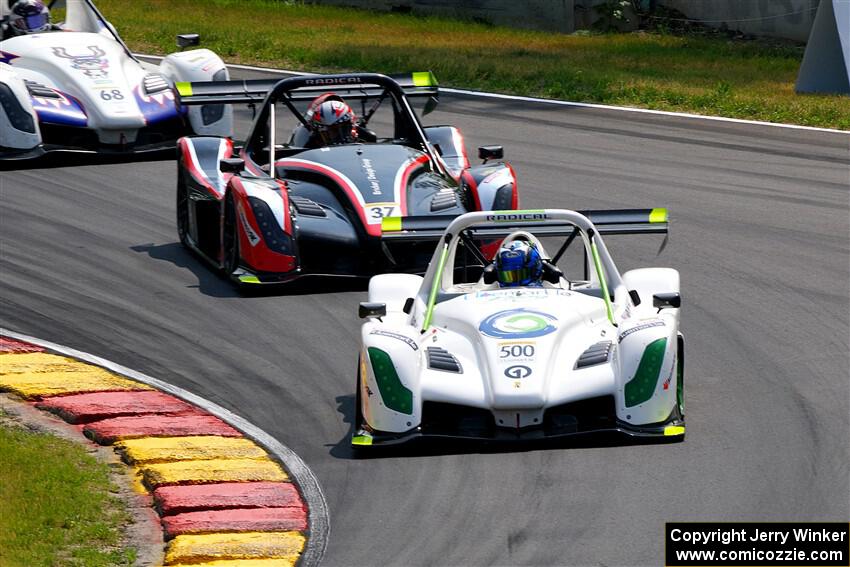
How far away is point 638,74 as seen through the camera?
22.9 meters

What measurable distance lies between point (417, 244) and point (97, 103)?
219 inches

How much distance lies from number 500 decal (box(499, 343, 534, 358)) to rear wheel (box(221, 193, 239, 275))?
13.2 feet

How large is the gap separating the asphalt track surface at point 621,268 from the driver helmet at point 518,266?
118 centimetres

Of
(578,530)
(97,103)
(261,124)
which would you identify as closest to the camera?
(578,530)

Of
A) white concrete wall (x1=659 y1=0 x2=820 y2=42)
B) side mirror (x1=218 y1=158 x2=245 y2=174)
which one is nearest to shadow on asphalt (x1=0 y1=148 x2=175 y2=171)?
side mirror (x1=218 y1=158 x2=245 y2=174)

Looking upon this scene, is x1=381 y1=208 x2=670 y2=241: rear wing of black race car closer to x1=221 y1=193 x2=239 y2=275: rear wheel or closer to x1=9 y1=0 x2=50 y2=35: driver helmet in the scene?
x1=221 y1=193 x2=239 y2=275: rear wheel

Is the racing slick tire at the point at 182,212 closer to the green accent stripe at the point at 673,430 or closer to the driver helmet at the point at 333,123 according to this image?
the driver helmet at the point at 333,123

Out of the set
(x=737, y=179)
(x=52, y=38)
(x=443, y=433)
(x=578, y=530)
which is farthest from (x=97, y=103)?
(x=578, y=530)

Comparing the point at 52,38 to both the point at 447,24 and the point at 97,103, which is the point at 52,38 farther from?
the point at 447,24

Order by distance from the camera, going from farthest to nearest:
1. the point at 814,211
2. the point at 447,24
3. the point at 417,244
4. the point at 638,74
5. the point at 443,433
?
the point at 447,24 → the point at 638,74 → the point at 814,211 → the point at 417,244 → the point at 443,433

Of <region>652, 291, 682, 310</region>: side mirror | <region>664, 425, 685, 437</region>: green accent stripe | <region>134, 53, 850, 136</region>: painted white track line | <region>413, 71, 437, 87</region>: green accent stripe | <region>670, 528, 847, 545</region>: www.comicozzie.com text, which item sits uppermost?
<region>413, 71, 437, 87</region>: green accent stripe

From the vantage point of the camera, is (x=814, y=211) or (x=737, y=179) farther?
(x=737, y=179)

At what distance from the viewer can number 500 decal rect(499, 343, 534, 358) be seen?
28.1ft

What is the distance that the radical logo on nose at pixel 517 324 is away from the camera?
877 cm
